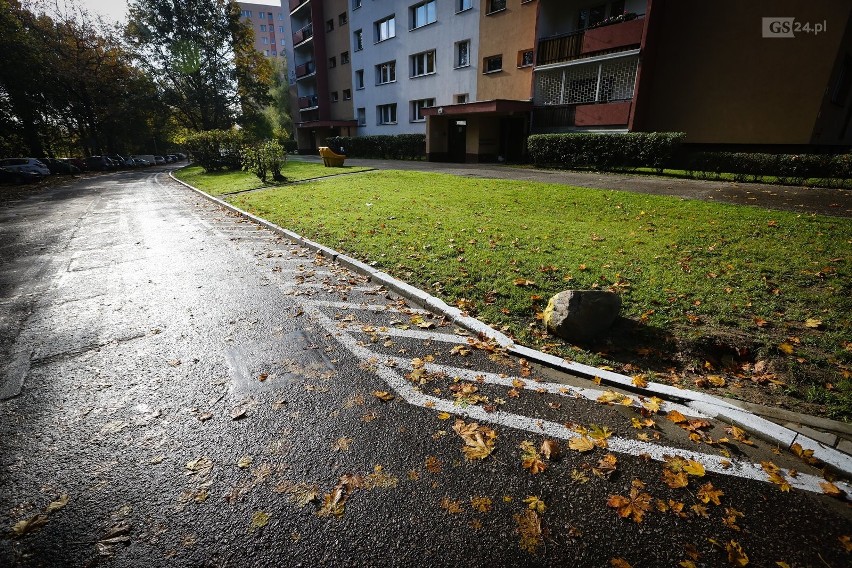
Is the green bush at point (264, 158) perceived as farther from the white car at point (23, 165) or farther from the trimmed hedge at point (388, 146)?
the white car at point (23, 165)

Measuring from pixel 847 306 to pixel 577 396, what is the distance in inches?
139

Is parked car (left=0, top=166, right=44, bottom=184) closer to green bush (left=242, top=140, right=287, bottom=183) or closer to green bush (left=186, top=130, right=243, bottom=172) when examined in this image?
green bush (left=186, top=130, right=243, bottom=172)

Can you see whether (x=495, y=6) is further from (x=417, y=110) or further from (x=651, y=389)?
(x=651, y=389)

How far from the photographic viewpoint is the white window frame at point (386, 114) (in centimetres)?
3130

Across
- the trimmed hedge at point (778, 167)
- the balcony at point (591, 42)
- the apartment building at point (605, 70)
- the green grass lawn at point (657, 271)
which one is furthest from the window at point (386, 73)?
the green grass lawn at point (657, 271)

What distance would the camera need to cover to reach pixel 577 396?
10.2ft

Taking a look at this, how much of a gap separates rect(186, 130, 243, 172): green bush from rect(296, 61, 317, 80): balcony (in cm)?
1990

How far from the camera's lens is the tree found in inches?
1512

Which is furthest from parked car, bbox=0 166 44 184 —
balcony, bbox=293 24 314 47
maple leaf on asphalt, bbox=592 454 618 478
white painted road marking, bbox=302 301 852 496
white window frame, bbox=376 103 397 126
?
maple leaf on asphalt, bbox=592 454 618 478

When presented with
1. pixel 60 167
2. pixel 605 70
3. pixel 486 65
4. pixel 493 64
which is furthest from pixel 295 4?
pixel 605 70

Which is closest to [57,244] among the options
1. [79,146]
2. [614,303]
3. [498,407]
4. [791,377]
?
[498,407]

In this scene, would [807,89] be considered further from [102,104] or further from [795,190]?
[102,104]

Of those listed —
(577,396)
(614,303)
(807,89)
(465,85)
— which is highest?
(465,85)

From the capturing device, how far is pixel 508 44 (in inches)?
842
